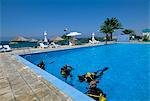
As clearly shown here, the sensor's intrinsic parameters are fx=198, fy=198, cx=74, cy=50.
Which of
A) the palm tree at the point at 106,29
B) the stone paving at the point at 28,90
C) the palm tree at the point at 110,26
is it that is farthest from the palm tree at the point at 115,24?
the stone paving at the point at 28,90

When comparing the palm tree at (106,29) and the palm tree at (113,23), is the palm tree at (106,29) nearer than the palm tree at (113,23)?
Yes

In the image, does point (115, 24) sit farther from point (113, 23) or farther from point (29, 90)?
point (29, 90)

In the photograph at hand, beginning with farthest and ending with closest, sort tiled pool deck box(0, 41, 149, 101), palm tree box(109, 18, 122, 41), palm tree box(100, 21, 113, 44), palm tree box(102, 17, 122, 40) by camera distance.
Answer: palm tree box(109, 18, 122, 41)
palm tree box(102, 17, 122, 40)
palm tree box(100, 21, 113, 44)
tiled pool deck box(0, 41, 149, 101)

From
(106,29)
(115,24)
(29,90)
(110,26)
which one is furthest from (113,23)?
(29,90)

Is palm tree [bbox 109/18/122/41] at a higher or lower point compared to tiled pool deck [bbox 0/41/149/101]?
higher

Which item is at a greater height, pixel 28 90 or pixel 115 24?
pixel 115 24

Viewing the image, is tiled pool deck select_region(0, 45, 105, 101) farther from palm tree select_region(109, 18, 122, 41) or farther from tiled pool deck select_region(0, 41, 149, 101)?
palm tree select_region(109, 18, 122, 41)

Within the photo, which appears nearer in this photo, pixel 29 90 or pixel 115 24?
pixel 29 90

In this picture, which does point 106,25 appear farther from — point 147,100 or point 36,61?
point 147,100

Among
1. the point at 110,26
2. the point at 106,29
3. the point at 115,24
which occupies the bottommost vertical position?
the point at 106,29

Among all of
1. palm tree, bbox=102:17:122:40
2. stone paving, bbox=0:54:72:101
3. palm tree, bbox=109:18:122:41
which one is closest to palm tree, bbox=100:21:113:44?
palm tree, bbox=102:17:122:40

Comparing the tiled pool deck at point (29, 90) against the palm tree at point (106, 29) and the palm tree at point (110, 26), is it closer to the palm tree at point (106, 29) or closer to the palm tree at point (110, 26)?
the palm tree at point (106, 29)

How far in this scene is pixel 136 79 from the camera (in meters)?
9.42

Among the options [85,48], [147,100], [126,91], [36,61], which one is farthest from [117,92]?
[85,48]
